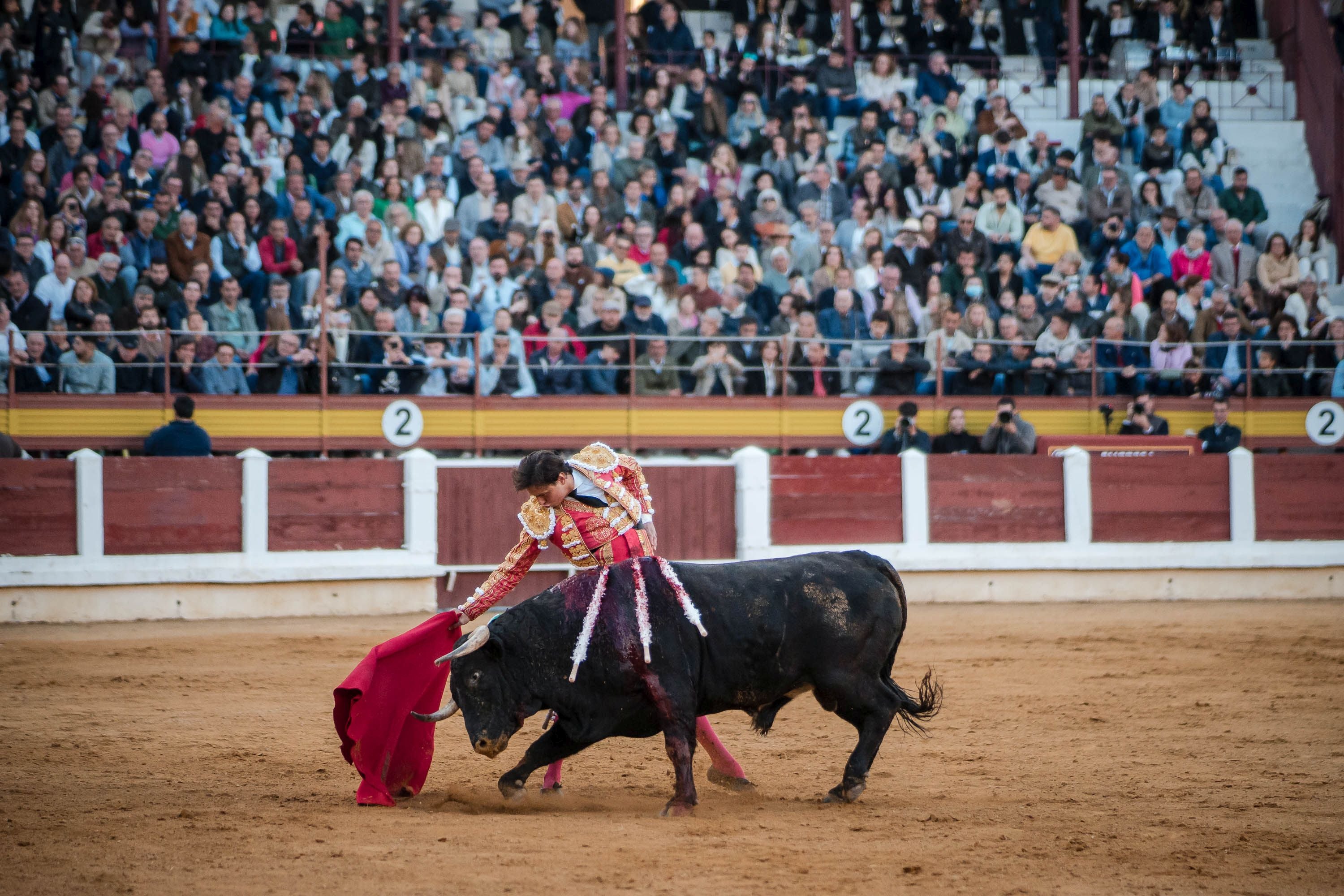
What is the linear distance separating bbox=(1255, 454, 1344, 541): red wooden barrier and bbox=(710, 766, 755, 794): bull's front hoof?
24.3 ft

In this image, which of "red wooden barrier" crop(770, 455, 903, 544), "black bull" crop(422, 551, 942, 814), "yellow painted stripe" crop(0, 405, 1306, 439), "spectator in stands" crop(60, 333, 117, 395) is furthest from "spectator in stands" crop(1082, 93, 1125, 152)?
"black bull" crop(422, 551, 942, 814)

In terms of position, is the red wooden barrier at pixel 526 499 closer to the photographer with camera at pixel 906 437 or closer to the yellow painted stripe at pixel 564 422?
the yellow painted stripe at pixel 564 422

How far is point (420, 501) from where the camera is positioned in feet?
32.5

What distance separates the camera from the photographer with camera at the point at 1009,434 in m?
10.9

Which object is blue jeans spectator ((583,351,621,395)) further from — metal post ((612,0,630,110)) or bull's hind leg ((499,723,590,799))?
bull's hind leg ((499,723,590,799))

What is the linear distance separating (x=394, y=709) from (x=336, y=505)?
5.11 m

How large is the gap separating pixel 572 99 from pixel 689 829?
979 cm

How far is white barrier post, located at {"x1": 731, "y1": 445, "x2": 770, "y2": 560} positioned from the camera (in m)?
10.5

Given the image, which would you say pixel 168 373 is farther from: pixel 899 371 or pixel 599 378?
pixel 899 371

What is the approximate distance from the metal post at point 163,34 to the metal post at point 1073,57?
9140mm

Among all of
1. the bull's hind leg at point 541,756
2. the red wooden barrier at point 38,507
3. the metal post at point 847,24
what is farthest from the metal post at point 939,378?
the bull's hind leg at point 541,756

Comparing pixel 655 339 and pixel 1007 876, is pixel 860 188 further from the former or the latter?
pixel 1007 876

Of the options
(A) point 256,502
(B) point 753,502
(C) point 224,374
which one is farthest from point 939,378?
(C) point 224,374

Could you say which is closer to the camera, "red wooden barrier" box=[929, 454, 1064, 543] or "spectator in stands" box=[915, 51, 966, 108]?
"red wooden barrier" box=[929, 454, 1064, 543]
